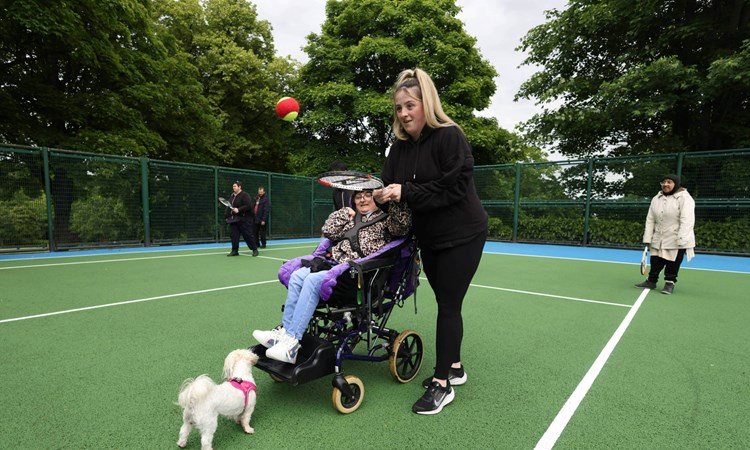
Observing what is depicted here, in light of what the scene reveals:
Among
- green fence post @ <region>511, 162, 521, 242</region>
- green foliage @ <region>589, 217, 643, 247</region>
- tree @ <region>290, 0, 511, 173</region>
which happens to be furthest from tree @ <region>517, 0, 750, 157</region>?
tree @ <region>290, 0, 511, 173</region>

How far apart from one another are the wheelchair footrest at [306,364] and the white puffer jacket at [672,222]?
586 centimetres

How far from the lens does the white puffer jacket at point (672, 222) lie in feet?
18.6

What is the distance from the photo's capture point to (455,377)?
2.73 meters

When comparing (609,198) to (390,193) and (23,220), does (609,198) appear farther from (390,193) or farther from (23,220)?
(23,220)

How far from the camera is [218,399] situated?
1.91 m

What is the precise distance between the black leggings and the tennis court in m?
0.36

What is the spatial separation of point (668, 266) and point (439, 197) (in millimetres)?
5722

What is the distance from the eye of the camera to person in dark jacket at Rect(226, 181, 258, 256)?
9180 millimetres

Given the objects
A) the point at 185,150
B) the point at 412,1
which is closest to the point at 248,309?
the point at 185,150

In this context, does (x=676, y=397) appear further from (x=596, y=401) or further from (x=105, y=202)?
(x=105, y=202)

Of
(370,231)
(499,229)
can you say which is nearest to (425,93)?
(370,231)

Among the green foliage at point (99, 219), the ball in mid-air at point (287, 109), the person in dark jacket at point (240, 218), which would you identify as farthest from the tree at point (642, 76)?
the green foliage at point (99, 219)

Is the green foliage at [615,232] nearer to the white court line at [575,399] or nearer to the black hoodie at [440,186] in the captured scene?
the white court line at [575,399]

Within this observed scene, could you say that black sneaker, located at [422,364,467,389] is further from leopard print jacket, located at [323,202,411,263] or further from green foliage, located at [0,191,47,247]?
green foliage, located at [0,191,47,247]
